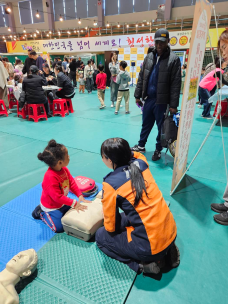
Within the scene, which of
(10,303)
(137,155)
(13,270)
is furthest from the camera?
(137,155)

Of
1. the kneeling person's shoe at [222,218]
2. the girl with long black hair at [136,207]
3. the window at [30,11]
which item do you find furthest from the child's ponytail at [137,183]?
the window at [30,11]

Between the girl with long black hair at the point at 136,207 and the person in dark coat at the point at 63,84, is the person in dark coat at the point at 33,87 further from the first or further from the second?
the girl with long black hair at the point at 136,207

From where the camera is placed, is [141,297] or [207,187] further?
[207,187]

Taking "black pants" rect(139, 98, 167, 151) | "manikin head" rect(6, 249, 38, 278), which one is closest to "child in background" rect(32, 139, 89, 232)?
"manikin head" rect(6, 249, 38, 278)

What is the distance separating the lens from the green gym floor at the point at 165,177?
1.41 m

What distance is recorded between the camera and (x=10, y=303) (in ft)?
3.90

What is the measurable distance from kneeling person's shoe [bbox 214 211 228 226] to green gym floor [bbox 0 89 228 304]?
0.05m

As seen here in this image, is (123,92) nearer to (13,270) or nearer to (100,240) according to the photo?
(100,240)

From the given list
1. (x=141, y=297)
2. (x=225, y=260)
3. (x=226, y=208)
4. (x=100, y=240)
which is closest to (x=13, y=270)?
(x=100, y=240)

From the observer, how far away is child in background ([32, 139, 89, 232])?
1674 mm

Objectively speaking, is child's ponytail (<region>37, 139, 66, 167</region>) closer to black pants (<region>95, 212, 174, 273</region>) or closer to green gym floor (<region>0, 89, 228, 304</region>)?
black pants (<region>95, 212, 174, 273</region>)

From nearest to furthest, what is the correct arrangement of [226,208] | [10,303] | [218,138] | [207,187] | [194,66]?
[10,303] < [194,66] < [226,208] < [207,187] < [218,138]

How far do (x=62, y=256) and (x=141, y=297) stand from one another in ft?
2.21

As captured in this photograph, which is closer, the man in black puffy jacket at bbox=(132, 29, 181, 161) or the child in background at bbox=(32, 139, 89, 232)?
the child in background at bbox=(32, 139, 89, 232)
